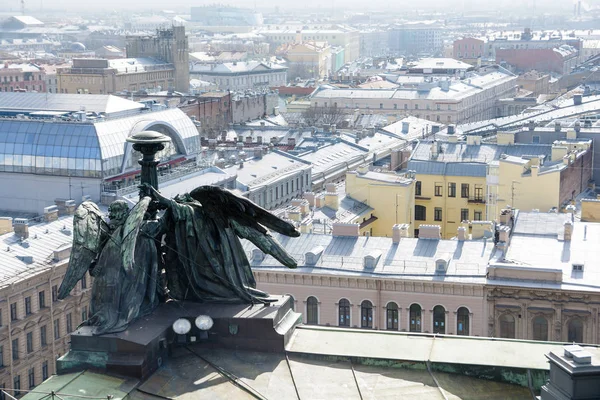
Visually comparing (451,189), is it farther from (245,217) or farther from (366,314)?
(245,217)

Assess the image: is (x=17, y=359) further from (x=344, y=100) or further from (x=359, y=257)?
(x=344, y=100)

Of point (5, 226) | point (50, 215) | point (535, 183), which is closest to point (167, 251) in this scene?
point (5, 226)

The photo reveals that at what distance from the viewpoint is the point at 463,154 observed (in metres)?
65.3

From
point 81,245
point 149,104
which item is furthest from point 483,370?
point 149,104

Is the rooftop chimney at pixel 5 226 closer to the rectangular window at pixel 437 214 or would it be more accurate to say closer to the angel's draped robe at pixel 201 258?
the rectangular window at pixel 437 214

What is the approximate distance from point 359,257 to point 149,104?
33.3m

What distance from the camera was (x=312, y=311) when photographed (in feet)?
146

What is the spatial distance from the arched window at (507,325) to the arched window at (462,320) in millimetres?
1393

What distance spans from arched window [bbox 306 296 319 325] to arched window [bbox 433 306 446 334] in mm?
4750

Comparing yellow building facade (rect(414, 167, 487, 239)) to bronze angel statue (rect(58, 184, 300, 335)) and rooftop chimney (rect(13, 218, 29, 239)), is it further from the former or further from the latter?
bronze angel statue (rect(58, 184, 300, 335))

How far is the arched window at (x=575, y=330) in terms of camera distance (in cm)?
4053

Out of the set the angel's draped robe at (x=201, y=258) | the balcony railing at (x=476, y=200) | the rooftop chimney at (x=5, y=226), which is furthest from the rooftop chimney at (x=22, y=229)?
the angel's draped robe at (x=201, y=258)

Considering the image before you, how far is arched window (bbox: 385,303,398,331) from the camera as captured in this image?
1711 inches

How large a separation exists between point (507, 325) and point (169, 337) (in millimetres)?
24402
